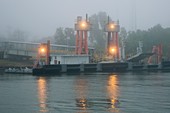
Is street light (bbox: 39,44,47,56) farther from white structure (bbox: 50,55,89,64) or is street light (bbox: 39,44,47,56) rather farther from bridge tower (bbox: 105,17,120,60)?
bridge tower (bbox: 105,17,120,60)

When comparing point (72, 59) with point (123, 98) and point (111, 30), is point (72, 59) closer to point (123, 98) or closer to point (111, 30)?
point (111, 30)

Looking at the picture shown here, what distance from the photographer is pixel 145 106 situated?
64.7 feet

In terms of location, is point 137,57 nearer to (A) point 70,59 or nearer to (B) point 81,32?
(B) point 81,32

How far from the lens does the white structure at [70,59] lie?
69562 mm

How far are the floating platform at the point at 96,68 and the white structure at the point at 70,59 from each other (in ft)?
10.8

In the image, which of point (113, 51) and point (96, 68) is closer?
point (96, 68)

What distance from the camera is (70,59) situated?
71.0 m

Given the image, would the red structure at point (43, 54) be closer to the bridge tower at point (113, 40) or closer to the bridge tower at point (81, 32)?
the bridge tower at point (81, 32)

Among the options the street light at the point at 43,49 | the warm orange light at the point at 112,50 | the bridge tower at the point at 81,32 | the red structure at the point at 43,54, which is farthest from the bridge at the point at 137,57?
the street light at the point at 43,49

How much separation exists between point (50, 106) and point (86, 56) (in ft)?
178

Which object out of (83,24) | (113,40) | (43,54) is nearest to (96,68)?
(43,54)

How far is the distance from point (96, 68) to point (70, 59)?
19.4 feet

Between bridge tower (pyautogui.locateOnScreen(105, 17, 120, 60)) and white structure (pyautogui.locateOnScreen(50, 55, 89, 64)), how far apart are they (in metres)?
9.59

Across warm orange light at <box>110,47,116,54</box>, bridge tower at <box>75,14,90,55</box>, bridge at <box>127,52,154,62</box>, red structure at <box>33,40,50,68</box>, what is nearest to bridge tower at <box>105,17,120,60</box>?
warm orange light at <box>110,47,116,54</box>
